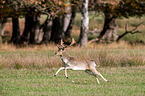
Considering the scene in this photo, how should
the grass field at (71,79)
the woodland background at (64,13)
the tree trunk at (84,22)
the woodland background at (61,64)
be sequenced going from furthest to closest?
the woodland background at (64,13)
the tree trunk at (84,22)
the woodland background at (61,64)
the grass field at (71,79)

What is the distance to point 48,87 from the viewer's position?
9.42m

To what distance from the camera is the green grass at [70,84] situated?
8.65 m

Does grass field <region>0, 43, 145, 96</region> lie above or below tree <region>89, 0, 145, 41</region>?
below

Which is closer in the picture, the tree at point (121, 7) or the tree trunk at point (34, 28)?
the tree at point (121, 7)

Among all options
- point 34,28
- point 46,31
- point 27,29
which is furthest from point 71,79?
point 27,29

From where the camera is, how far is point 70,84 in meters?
9.90

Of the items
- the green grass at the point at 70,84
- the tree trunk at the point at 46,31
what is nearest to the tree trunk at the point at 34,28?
the tree trunk at the point at 46,31

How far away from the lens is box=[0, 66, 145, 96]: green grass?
8648 mm

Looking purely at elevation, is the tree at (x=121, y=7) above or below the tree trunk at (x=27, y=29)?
above

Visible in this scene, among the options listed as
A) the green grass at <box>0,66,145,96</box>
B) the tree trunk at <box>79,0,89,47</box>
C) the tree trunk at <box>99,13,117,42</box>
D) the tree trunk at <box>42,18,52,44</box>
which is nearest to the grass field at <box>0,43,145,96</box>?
the green grass at <box>0,66,145,96</box>

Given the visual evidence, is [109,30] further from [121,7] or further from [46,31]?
[46,31]

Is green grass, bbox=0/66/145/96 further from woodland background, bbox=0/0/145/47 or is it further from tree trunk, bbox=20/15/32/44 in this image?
tree trunk, bbox=20/15/32/44

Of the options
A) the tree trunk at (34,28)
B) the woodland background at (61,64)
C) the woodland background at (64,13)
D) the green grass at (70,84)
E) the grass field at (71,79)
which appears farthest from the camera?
the tree trunk at (34,28)

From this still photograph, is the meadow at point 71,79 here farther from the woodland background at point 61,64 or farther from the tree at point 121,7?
the tree at point 121,7
